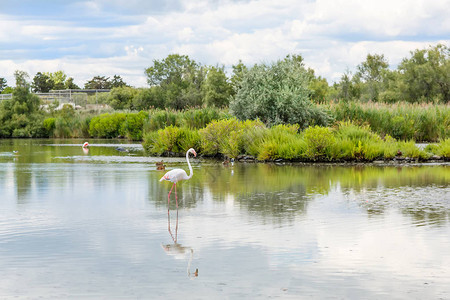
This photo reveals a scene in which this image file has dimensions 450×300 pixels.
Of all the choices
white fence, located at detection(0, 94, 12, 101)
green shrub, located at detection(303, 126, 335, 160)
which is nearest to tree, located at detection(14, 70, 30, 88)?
white fence, located at detection(0, 94, 12, 101)

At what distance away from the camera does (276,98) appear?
1133 inches

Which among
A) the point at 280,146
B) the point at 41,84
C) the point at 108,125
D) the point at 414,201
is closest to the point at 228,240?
the point at 414,201

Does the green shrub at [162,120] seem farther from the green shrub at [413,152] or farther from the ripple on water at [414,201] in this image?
the ripple on water at [414,201]

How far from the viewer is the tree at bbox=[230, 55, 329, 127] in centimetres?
2880

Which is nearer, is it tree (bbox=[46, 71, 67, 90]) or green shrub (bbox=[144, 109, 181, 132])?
green shrub (bbox=[144, 109, 181, 132])

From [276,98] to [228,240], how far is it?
19973mm

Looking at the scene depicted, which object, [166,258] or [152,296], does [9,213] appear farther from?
[152,296]

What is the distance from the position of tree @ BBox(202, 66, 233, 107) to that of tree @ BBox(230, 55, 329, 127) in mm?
39447

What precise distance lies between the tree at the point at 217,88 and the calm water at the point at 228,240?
5295 centimetres

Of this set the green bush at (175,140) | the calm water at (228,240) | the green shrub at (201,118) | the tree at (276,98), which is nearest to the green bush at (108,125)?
the green shrub at (201,118)

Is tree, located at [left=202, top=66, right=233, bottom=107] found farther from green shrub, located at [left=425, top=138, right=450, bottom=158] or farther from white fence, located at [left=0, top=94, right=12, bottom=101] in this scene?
green shrub, located at [left=425, top=138, right=450, bottom=158]

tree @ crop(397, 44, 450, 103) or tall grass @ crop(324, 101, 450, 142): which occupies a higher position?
tree @ crop(397, 44, 450, 103)

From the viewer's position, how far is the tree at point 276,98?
28.8m

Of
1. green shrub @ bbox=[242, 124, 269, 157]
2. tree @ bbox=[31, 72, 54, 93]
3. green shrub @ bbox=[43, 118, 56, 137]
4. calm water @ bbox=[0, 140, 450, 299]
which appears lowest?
calm water @ bbox=[0, 140, 450, 299]
